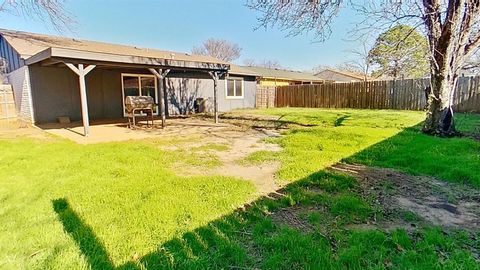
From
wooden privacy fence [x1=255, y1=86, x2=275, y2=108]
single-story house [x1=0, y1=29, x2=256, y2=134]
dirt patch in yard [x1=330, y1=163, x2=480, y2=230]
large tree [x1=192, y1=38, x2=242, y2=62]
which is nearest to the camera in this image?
dirt patch in yard [x1=330, y1=163, x2=480, y2=230]

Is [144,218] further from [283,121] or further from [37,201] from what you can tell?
[283,121]

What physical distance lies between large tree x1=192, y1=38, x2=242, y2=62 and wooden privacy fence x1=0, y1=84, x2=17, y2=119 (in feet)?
109

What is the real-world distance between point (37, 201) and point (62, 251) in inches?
53.1

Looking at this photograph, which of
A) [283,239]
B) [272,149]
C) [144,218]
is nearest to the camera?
[283,239]

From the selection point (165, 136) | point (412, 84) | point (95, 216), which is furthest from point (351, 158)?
point (412, 84)

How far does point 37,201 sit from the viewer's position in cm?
312

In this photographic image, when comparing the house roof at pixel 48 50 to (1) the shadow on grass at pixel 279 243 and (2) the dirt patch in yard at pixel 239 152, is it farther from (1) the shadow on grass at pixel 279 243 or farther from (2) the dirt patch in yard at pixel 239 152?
(1) the shadow on grass at pixel 279 243

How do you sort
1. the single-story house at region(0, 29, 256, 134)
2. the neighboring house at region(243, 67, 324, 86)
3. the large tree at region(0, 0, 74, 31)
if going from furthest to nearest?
the neighboring house at region(243, 67, 324, 86), the large tree at region(0, 0, 74, 31), the single-story house at region(0, 29, 256, 134)

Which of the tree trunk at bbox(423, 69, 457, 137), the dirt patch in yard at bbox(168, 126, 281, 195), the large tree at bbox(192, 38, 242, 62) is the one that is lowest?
the dirt patch in yard at bbox(168, 126, 281, 195)

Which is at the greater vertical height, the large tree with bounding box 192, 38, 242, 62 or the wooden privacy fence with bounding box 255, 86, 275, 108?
the large tree with bounding box 192, 38, 242, 62

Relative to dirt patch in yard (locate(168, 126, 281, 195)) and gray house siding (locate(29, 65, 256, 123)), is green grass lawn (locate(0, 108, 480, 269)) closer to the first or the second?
dirt patch in yard (locate(168, 126, 281, 195))

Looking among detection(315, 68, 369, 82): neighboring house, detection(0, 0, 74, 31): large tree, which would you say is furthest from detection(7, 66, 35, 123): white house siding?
detection(315, 68, 369, 82): neighboring house

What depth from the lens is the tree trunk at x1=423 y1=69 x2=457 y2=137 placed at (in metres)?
6.18

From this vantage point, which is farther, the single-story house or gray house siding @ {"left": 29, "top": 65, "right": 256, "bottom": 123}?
gray house siding @ {"left": 29, "top": 65, "right": 256, "bottom": 123}
